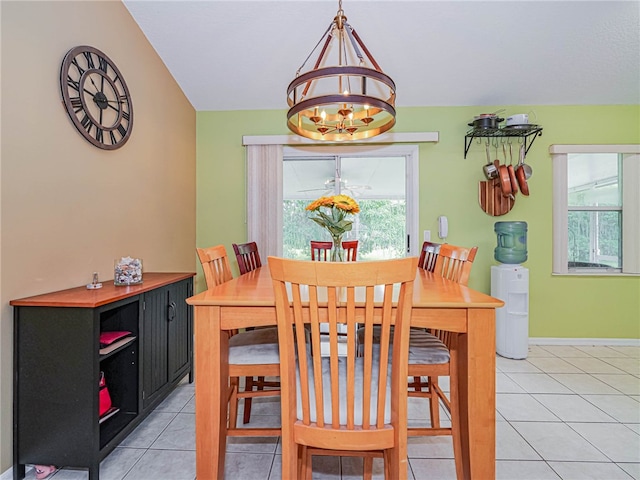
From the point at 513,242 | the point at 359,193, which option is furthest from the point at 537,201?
the point at 359,193

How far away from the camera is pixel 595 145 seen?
3.33 m

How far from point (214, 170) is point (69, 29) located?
1773mm

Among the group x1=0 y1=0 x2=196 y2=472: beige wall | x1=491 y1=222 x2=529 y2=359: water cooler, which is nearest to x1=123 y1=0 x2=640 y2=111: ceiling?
x1=0 y1=0 x2=196 y2=472: beige wall

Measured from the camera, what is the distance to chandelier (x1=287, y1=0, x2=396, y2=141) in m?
1.51

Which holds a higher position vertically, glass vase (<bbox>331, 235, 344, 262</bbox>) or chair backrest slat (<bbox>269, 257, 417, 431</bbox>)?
glass vase (<bbox>331, 235, 344, 262</bbox>)

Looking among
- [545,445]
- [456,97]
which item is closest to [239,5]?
[456,97]

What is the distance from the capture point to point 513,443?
1.79 metres

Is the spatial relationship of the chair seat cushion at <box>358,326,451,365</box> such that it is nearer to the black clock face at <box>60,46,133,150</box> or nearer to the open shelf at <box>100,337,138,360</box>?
the open shelf at <box>100,337,138,360</box>

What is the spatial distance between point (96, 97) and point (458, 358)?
2.43m

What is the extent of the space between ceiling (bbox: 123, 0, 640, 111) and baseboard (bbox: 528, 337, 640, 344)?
2349mm

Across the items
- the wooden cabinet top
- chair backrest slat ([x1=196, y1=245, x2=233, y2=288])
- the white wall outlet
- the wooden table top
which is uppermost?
the white wall outlet

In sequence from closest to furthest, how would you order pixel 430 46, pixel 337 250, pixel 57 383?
1. pixel 57 383
2. pixel 337 250
3. pixel 430 46

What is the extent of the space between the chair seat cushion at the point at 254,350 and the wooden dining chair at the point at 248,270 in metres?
0.08

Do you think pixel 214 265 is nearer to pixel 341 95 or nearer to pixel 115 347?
pixel 115 347
